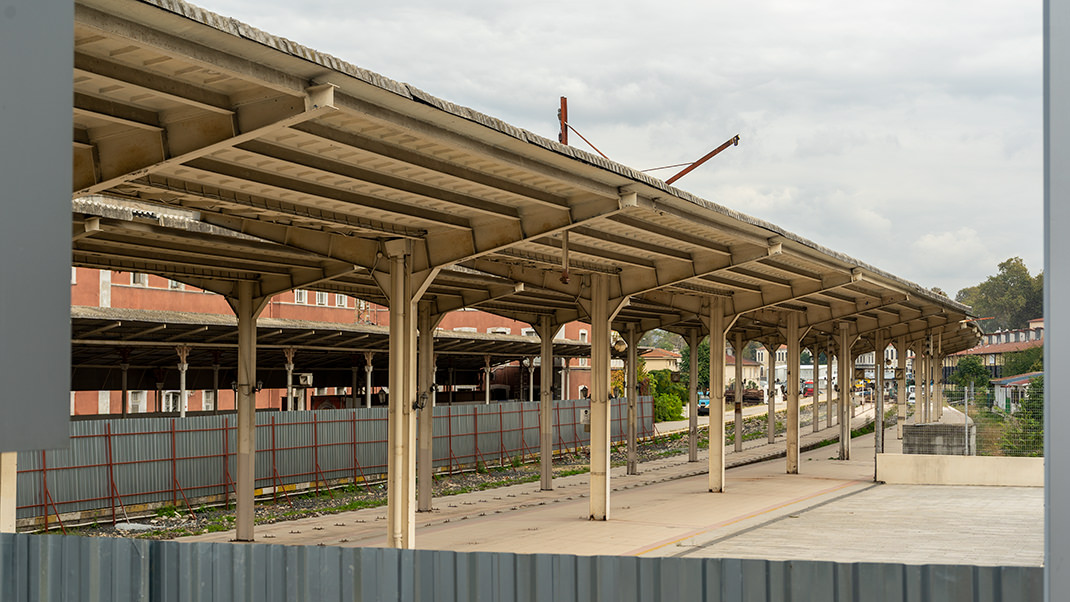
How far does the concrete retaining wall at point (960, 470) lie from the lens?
33688mm

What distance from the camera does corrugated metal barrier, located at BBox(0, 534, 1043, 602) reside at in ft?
22.6

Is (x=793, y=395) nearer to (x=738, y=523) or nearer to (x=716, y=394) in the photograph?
(x=716, y=394)

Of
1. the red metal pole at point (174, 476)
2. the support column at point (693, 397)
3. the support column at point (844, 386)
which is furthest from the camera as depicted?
the support column at point (844, 386)

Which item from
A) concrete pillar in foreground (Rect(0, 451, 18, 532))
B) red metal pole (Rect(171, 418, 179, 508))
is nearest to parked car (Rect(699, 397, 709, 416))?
red metal pole (Rect(171, 418, 179, 508))

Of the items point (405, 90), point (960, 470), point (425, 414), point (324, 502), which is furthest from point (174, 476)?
point (960, 470)

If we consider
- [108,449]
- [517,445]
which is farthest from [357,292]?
[517,445]

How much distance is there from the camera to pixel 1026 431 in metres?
33.8

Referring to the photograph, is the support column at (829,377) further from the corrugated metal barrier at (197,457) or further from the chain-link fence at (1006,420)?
the corrugated metal barrier at (197,457)

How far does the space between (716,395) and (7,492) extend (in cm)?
2336

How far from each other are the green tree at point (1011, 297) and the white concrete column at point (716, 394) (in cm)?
15862

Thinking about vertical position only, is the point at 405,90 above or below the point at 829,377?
above

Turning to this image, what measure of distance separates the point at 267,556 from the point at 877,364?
156 ft

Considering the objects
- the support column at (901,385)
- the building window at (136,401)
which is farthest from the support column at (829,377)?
the building window at (136,401)

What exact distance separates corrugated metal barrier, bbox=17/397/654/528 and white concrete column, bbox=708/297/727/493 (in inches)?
442
